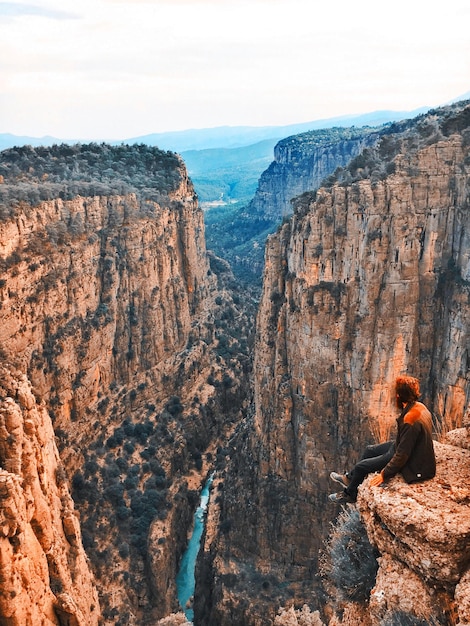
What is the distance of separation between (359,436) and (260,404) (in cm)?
595

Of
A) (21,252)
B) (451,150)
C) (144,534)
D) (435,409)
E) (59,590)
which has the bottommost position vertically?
(144,534)

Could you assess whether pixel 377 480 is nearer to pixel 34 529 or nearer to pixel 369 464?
pixel 369 464

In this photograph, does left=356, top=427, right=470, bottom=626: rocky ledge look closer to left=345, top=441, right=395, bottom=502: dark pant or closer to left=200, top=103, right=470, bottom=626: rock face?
left=345, top=441, right=395, bottom=502: dark pant

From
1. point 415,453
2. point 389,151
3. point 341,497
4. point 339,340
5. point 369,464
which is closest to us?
point 415,453

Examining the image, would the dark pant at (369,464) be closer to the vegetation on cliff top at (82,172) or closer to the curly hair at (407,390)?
the curly hair at (407,390)

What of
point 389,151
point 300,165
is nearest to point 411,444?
point 389,151

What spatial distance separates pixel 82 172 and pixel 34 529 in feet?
111

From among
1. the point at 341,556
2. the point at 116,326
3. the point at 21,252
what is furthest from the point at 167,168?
the point at 341,556

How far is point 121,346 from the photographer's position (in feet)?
119

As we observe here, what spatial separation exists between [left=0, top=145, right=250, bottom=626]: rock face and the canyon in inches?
5.6

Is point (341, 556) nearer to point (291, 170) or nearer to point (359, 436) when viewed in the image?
point (359, 436)

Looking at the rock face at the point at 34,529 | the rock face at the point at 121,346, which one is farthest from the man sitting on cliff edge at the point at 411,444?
the rock face at the point at 121,346

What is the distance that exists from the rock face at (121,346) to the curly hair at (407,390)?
44.6 feet

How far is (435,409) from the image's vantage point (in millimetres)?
20516
